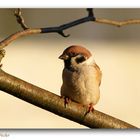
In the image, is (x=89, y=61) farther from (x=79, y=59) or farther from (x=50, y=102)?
(x=50, y=102)

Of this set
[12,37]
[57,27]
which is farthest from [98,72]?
[12,37]

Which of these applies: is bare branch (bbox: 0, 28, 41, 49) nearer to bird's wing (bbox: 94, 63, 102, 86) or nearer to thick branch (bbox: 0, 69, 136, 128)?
thick branch (bbox: 0, 69, 136, 128)

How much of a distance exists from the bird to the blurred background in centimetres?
3

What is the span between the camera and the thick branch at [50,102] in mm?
749

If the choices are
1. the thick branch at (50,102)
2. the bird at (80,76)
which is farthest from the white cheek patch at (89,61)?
the thick branch at (50,102)

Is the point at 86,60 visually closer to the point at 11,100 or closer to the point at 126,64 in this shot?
the point at 126,64

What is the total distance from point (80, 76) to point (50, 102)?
285 mm

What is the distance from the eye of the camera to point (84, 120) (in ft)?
2.71

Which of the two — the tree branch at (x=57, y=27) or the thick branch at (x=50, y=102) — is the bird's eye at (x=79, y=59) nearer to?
the tree branch at (x=57, y=27)

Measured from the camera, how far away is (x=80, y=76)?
3.48ft

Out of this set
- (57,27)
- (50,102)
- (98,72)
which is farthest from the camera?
(98,72)

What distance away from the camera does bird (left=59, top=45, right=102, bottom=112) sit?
41.6 inches

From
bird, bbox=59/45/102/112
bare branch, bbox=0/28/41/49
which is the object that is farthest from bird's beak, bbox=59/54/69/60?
bare branch, bbox=0/28/41/49

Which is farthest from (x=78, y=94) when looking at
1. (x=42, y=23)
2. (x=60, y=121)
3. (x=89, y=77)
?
(x=42, y=23)
